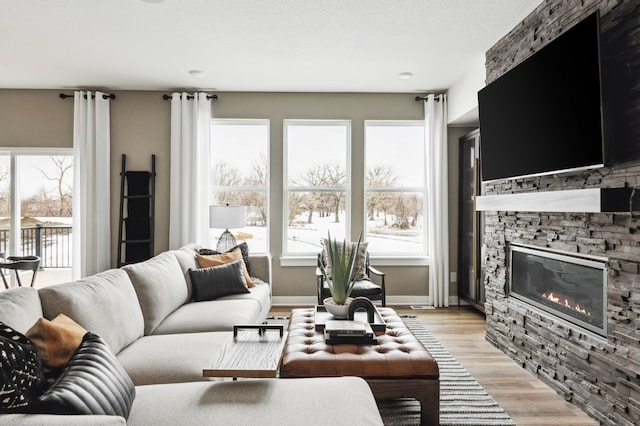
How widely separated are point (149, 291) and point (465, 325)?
→ 9.90ft

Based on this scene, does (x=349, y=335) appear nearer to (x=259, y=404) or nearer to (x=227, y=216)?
(x=259, y=404)

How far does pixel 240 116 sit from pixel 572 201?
12.1 feet

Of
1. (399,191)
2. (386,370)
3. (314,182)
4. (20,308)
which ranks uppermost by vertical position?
(314,182)

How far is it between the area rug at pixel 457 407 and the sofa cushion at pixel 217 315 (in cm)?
111

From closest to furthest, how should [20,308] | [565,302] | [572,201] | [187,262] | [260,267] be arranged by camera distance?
[20,308] < [572,201] < [565,302] < [187,262] < [260,267]

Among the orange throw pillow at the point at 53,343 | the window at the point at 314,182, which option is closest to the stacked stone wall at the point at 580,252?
the window at the point at 314,182

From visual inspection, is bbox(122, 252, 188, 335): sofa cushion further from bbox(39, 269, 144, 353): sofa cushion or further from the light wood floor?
the light wood floor

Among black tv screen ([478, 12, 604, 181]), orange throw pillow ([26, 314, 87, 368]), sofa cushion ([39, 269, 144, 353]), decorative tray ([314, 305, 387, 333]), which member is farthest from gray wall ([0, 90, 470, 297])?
orange throw pillow ([26, 314, 87, 368])

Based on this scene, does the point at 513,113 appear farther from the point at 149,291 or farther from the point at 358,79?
the point at 149,291

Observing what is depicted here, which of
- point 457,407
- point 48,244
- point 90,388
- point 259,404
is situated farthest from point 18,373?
point 48,244

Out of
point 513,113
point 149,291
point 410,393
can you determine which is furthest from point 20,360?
point 513,113

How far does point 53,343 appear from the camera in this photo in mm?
1456

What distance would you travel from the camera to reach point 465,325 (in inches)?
162

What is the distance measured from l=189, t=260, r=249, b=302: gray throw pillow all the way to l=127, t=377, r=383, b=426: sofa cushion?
168cm
